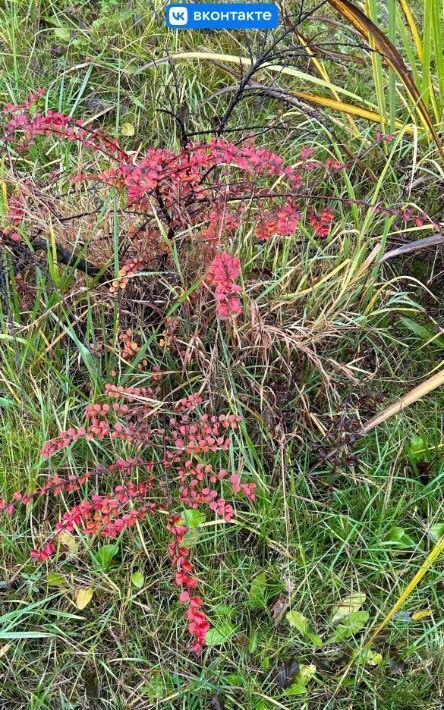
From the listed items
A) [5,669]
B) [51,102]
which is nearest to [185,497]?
[5,669]

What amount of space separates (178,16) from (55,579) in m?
1.57

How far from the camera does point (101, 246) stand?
1.78 m

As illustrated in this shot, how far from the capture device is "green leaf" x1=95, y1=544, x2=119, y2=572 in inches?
57.7

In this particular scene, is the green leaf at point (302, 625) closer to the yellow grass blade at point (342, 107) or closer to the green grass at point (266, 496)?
the green grass at point (266, 496)

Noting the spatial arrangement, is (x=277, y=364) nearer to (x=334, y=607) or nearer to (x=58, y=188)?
(x=334, y=607)

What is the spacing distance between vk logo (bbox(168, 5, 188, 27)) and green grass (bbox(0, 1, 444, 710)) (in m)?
0.49

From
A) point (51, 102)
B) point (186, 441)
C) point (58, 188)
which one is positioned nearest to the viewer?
point (186, 441)

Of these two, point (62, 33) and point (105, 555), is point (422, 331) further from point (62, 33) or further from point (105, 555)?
point (62, 33)

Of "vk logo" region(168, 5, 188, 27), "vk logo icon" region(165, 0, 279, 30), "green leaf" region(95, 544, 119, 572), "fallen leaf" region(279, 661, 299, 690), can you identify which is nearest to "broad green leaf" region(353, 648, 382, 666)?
"fallen leaf" region(279, 661, 299, 690)

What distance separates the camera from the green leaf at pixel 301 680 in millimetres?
1357

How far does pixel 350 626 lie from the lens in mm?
1428

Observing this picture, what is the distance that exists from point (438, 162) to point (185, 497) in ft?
4.25

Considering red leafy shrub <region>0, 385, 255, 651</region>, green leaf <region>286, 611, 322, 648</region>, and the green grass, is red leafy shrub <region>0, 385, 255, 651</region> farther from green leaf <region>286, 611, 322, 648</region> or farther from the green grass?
green leaf <region>286, 611, 322, 648</region>

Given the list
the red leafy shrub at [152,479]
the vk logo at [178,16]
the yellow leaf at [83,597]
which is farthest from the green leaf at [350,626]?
the vk logo at [178,16]
